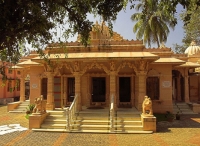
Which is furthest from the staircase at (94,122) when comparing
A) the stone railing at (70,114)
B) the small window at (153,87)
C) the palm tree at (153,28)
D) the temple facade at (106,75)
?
the palm tree at (153,28)

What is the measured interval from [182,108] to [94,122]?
9619 mm

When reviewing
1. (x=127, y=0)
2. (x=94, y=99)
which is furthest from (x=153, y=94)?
(x=127, y=0)

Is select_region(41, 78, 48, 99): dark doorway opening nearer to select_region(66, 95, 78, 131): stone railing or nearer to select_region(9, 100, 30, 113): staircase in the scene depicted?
select_region(9, 100, 30, 113): staircase

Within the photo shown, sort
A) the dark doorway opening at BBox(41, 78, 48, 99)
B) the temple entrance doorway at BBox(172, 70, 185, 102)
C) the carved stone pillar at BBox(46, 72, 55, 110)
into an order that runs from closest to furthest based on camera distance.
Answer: the carved stone pillar at BBox(46, 72, 55, 110) → the dark doorway opening at BBox(41, 78, 48, 99) → the temple entrance doorway at BBox(172, 70, 185, 102)

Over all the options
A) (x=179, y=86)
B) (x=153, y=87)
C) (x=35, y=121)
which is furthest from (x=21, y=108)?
(x=179, y=86)

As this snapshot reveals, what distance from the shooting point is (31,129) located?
37.5 feet

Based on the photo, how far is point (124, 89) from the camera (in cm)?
1608

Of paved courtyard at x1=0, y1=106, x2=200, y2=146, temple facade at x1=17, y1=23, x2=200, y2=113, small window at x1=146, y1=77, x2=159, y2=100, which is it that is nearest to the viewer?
paved courtyard at x1=0, y1=106, x2=200, y2=146

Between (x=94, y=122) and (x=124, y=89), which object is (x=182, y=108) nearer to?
(x=124, y=89)

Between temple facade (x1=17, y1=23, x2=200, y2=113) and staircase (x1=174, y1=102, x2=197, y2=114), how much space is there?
1.07 m

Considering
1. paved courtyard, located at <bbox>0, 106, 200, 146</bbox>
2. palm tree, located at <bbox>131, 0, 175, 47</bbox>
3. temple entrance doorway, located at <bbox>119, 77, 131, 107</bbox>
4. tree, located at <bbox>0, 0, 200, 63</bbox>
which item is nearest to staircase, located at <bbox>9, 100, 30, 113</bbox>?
paved courtyard, located at <bbox>0, 106, 200, 146</bbox>

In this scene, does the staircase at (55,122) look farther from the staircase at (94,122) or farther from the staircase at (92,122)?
the staircase at (92,122)

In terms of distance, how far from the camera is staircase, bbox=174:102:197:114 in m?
17.0

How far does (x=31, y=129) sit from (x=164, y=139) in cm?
715
